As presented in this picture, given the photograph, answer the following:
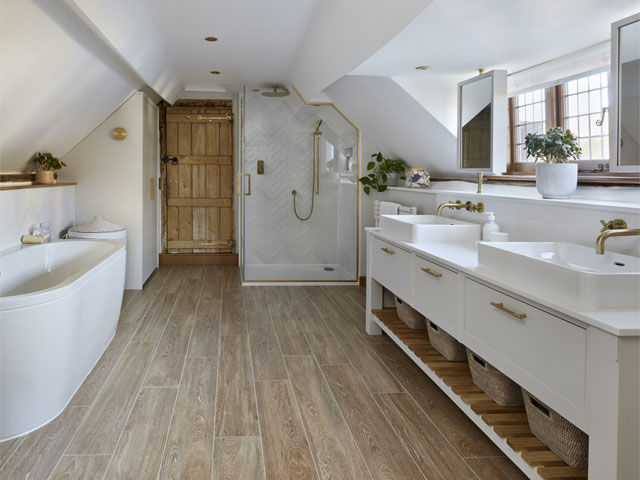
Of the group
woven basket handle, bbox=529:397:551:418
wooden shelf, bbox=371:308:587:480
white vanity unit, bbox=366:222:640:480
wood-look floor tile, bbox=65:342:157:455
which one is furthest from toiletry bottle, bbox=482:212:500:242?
wood-look floor tile, bbox=65:342:157:455

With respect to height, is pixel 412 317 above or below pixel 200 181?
below

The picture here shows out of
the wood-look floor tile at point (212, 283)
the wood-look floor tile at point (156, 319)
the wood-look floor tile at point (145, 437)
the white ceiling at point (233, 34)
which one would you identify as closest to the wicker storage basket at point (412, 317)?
the wood-look floor tile at point (145, 437)

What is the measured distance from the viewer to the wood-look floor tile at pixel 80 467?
2068 mm

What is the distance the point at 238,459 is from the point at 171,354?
145 cm

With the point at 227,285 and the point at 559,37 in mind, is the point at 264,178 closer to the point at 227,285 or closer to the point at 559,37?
the point at 227,285

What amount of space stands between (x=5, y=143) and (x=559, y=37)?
350cm

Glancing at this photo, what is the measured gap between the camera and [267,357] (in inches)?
137

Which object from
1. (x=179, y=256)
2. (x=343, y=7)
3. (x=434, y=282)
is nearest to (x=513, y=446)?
(x=434, y=282)

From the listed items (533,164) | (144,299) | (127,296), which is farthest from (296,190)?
(533,164)

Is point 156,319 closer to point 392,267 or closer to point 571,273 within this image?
point 392,267

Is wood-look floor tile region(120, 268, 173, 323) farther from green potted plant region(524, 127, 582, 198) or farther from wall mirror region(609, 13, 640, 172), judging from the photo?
wall mirror region(609, 13, 640, 172)

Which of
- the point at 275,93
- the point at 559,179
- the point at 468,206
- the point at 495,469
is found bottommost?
the point at 495,469

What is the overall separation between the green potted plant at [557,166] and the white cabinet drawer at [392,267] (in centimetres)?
81

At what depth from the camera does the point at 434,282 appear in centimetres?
271
